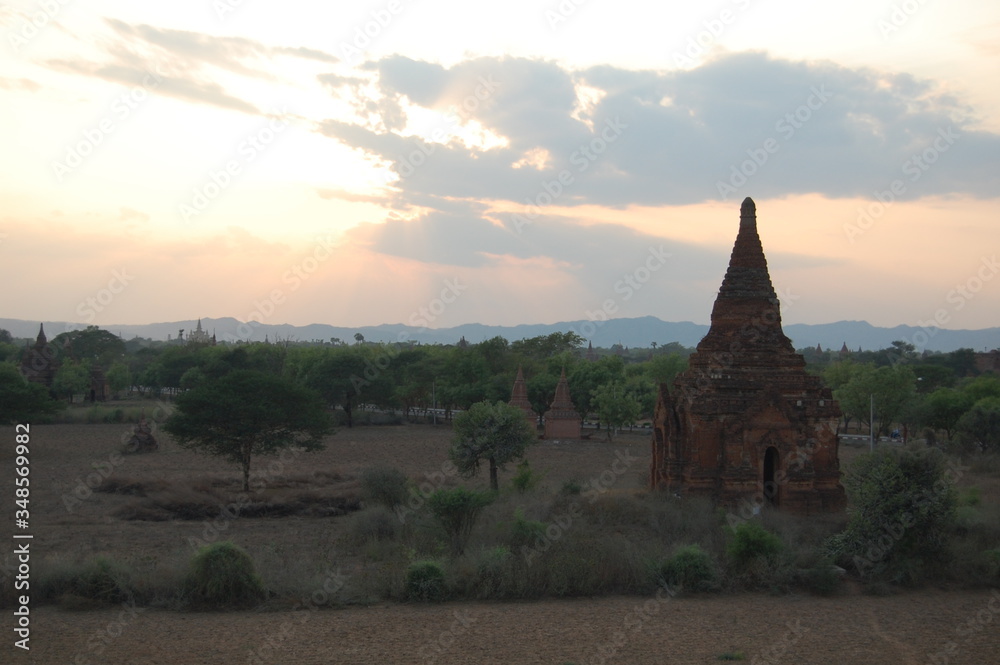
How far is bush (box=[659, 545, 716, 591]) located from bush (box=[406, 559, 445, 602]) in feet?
12.6

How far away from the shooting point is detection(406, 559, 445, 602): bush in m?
13.0

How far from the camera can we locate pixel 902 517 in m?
14.3

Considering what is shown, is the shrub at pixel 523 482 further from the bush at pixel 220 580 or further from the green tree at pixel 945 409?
Answer: the green tree at pixel 945 409

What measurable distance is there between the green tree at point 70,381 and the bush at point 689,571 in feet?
195

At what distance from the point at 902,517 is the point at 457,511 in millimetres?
8339

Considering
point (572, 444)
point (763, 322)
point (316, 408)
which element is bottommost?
point (572, 444)

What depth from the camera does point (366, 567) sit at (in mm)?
14867

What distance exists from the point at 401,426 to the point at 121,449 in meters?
20.2

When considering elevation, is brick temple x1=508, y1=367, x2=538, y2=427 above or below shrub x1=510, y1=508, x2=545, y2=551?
above

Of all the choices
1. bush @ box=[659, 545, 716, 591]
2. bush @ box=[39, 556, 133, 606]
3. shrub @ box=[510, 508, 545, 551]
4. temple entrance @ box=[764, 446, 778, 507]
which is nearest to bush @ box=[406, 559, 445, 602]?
shrub @ box=[510, 508, 545, 551]

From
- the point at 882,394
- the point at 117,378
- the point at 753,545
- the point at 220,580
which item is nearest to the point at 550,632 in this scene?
the point at 753,545

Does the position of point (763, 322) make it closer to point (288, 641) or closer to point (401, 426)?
point (288, 641)

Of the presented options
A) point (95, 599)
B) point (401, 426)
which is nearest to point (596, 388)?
point (401, 426)

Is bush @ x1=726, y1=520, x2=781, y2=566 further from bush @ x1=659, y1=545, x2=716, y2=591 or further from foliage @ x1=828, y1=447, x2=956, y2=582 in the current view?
foliage @ x1=828, y1=447, x2=956, y2=582
